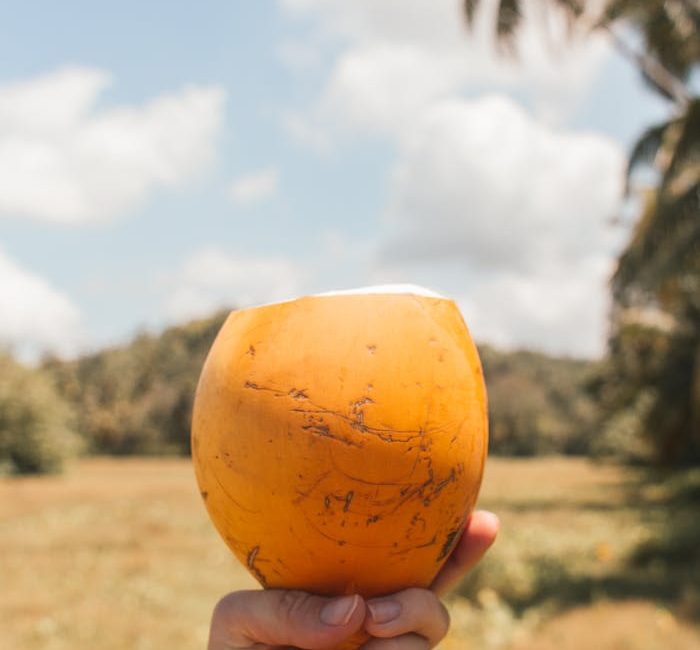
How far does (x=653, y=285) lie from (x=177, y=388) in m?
40.9

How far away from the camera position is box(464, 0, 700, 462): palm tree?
385 inches

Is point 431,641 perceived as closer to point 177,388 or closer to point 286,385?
point 286,385

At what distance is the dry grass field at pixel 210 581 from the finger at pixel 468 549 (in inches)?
226

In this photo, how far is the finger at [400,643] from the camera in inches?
57.7

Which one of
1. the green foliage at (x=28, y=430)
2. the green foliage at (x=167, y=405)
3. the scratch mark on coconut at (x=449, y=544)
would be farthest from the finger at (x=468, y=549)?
the green foliage at (x=167, y=405)

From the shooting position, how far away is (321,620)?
1.42 meters

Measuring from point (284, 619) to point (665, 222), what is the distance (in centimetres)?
926


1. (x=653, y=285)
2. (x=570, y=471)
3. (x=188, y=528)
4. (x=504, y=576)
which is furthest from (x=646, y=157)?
(x=570, y=471)

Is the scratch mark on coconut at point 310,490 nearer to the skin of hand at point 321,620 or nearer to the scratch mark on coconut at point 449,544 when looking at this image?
the skin of hand at point 321,620

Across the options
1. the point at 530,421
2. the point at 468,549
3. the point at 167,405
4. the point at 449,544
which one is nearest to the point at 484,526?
the point at 468,549

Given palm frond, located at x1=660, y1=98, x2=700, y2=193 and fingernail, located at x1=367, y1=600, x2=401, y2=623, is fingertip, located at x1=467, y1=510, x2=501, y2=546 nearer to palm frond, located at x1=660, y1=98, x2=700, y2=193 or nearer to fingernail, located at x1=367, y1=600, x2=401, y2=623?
fingernail, located at x1=367, y1=600, x2=401, y2=623

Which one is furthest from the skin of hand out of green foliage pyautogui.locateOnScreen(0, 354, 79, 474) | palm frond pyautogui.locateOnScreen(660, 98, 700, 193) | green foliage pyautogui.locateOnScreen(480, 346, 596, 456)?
green foliage pyautogui.locateOnScreen(480, 346, 596, 456)

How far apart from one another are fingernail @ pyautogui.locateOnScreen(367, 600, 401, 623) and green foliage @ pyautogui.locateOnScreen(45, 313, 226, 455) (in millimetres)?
42481

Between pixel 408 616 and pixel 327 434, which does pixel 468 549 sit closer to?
pixel 408 616
